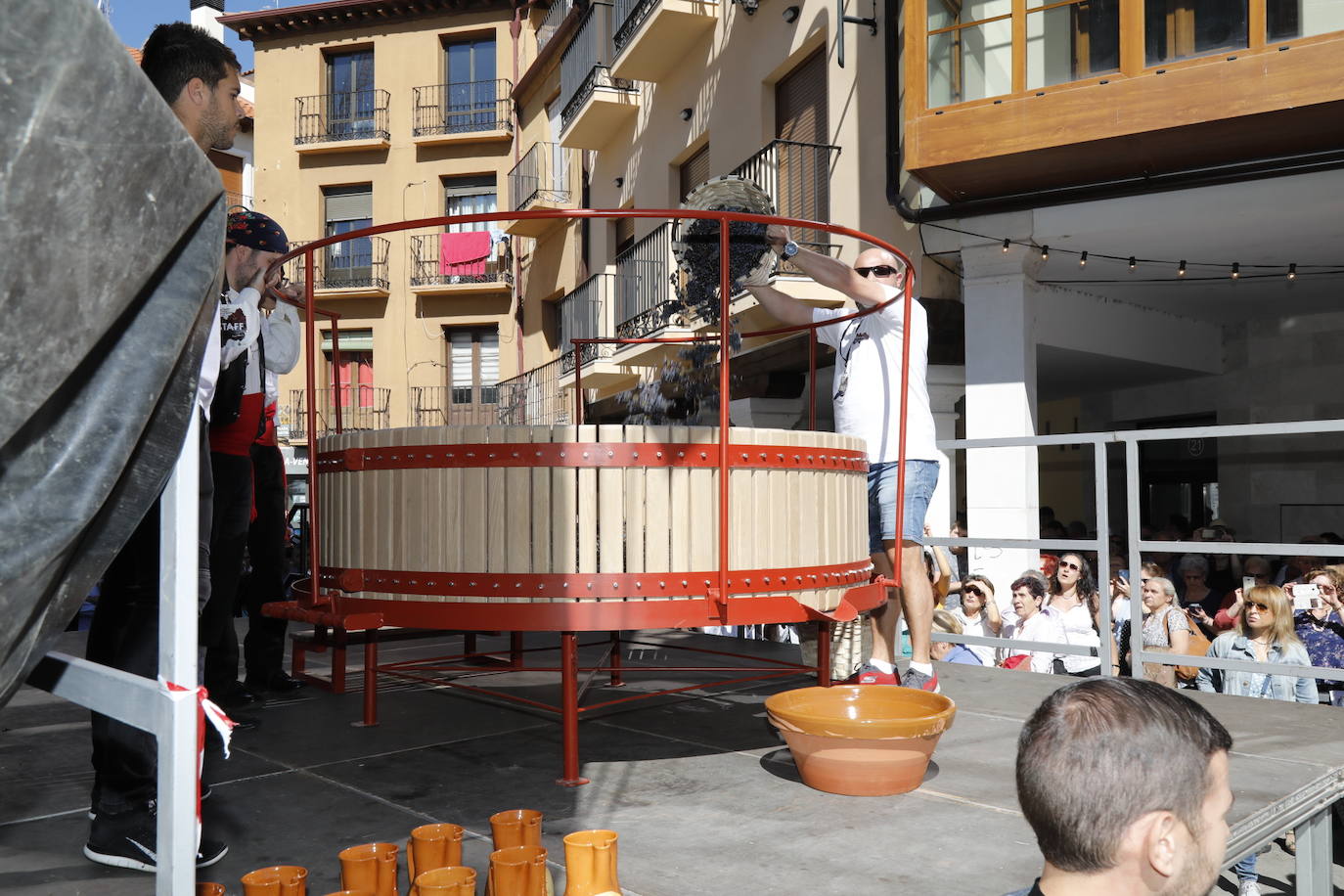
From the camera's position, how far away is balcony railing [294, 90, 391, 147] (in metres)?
30.3

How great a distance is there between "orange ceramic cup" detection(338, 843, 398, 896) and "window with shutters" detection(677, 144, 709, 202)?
602 inches

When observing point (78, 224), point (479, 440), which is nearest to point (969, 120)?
point (479, 440)

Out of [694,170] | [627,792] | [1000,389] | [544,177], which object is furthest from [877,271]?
[544,177]

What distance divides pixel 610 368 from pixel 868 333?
15.6 metres

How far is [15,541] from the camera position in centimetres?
146

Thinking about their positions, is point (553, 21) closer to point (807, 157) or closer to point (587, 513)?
point (807, 157)

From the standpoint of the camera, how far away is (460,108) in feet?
98.4

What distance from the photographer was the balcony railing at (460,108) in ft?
96.6

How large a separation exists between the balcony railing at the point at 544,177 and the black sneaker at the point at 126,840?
23.6 m

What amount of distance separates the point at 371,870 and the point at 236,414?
7.48 ft

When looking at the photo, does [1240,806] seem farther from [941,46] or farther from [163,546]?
[941,46]

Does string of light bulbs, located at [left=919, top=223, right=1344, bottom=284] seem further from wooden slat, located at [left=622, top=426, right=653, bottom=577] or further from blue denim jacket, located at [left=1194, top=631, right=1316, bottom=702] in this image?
wooden slat, located at [left=622, top=426, right=653, bottom=577]

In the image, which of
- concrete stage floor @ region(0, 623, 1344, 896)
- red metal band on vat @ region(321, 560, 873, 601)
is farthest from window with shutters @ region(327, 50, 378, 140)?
red metal band on vat @ region(321, 560, 873, 601)

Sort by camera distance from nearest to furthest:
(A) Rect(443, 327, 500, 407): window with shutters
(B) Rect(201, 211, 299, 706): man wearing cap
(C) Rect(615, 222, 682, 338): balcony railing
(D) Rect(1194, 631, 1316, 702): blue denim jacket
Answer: (B) Rect(201, 211, 299, 706): man wearing cap < (D) Rect(1194, 631, 1316, 702): blue denim jacket < (C) Rect(615, 222, 682, 338): balcony railing < (A) Rect(443, 327, 500, 407): window with shutters
